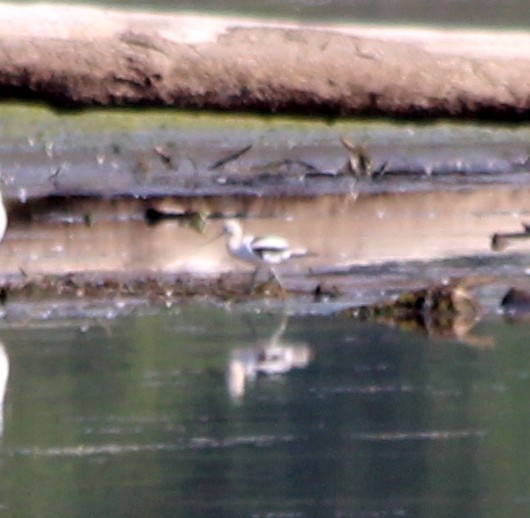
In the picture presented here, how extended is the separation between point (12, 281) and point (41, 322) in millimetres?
1167

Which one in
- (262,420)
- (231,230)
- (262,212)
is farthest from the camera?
(262,212)

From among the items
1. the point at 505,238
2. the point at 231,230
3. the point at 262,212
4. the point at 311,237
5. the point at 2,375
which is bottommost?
the point at 262,212

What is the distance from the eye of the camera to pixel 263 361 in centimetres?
798

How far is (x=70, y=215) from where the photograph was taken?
13406 millimetres

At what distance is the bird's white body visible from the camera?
10.9m

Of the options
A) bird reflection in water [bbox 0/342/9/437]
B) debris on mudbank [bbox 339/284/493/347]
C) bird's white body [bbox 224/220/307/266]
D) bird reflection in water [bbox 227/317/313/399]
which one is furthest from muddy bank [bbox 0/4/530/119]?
bird reflection in water [bbox 227/317/313/399]

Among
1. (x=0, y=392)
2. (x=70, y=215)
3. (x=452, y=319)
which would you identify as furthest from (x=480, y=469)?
(x=70, y=215)

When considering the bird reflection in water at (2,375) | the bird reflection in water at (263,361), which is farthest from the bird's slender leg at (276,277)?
the bird reflection in water at (2,375)

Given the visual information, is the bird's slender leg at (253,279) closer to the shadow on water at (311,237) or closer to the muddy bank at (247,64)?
the shadow on water at (311,237)

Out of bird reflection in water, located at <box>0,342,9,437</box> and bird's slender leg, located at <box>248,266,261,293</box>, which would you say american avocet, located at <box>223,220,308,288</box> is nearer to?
bird's slender leg, located at <box>248,266,261,293</box>

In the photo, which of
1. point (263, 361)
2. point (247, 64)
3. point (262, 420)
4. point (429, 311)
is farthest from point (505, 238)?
point (262, 420)

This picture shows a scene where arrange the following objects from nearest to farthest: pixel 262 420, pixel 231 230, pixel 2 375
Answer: pixel 262 420, pixel 2 375, pixel 231 230

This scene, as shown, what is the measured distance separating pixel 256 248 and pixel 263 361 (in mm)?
2924

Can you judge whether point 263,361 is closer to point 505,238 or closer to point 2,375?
point 2,375
